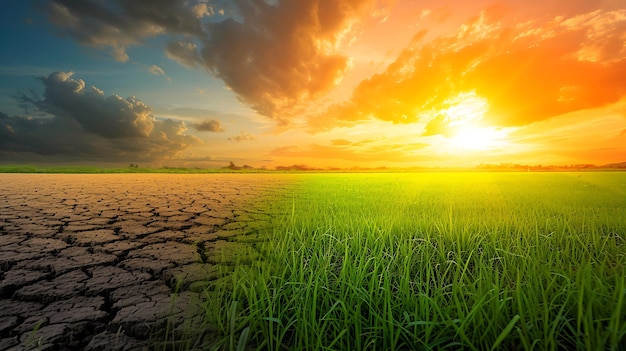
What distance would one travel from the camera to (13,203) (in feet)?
16.9

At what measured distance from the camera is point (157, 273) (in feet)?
6.86

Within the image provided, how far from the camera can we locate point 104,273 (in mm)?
2064

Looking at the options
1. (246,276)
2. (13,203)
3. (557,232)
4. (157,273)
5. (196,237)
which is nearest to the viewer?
(246,276)

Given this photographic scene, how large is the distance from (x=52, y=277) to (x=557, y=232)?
151 inches

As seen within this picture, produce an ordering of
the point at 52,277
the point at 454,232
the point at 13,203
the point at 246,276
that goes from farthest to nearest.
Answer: the point at 13,203 → the point at 454,232 → the point at 52,277 → the point at 246,276

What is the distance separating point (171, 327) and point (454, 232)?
210cm

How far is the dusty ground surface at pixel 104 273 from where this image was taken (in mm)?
1386

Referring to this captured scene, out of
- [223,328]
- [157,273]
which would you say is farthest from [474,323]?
[157,273]

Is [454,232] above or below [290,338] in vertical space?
above

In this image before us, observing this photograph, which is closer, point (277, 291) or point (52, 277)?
point (277, 291)

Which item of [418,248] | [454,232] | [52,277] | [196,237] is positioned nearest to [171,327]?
[52,277]

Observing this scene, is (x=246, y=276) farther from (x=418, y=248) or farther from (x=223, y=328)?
(x=418, y=248)

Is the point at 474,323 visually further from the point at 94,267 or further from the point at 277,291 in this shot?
the point at 94,267

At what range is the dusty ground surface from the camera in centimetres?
139
